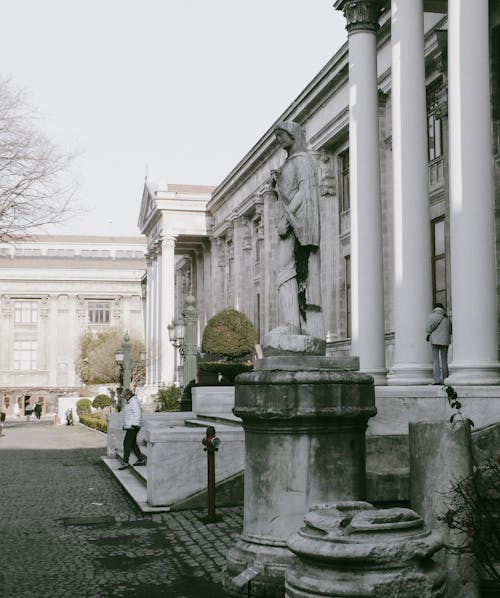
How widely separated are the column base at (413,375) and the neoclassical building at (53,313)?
73.7 m

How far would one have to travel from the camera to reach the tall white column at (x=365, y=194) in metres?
17.4

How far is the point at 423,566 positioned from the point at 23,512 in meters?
9.39

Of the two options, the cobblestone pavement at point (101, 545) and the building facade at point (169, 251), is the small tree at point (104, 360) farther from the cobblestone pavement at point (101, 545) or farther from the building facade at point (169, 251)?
the cobblestone pavement at point (101, 545)

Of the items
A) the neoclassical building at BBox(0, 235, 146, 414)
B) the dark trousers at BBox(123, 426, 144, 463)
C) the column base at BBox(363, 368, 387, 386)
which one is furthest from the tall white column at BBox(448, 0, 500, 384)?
the neoclassical building at BBox(0, 235, 146, 414)

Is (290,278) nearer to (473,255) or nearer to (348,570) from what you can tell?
(348,570)

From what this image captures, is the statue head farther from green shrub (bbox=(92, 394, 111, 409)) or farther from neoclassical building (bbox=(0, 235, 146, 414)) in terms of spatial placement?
neoclassical building (bbox=(0, 235, 146, 414))

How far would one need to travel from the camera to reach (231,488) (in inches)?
465

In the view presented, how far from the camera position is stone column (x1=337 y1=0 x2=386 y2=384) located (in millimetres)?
17359

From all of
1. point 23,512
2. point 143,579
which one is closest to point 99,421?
point 23,512

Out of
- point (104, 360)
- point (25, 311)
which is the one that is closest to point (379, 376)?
point (104, 360)

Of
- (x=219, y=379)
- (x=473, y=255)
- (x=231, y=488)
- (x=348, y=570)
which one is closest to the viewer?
(x=348, y=570)

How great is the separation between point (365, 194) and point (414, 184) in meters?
1.99

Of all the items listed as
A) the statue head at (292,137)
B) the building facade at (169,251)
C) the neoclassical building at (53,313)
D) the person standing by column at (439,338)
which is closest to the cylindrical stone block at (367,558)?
the statue head at (292,137)

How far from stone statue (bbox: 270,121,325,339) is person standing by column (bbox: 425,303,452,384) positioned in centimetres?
773
